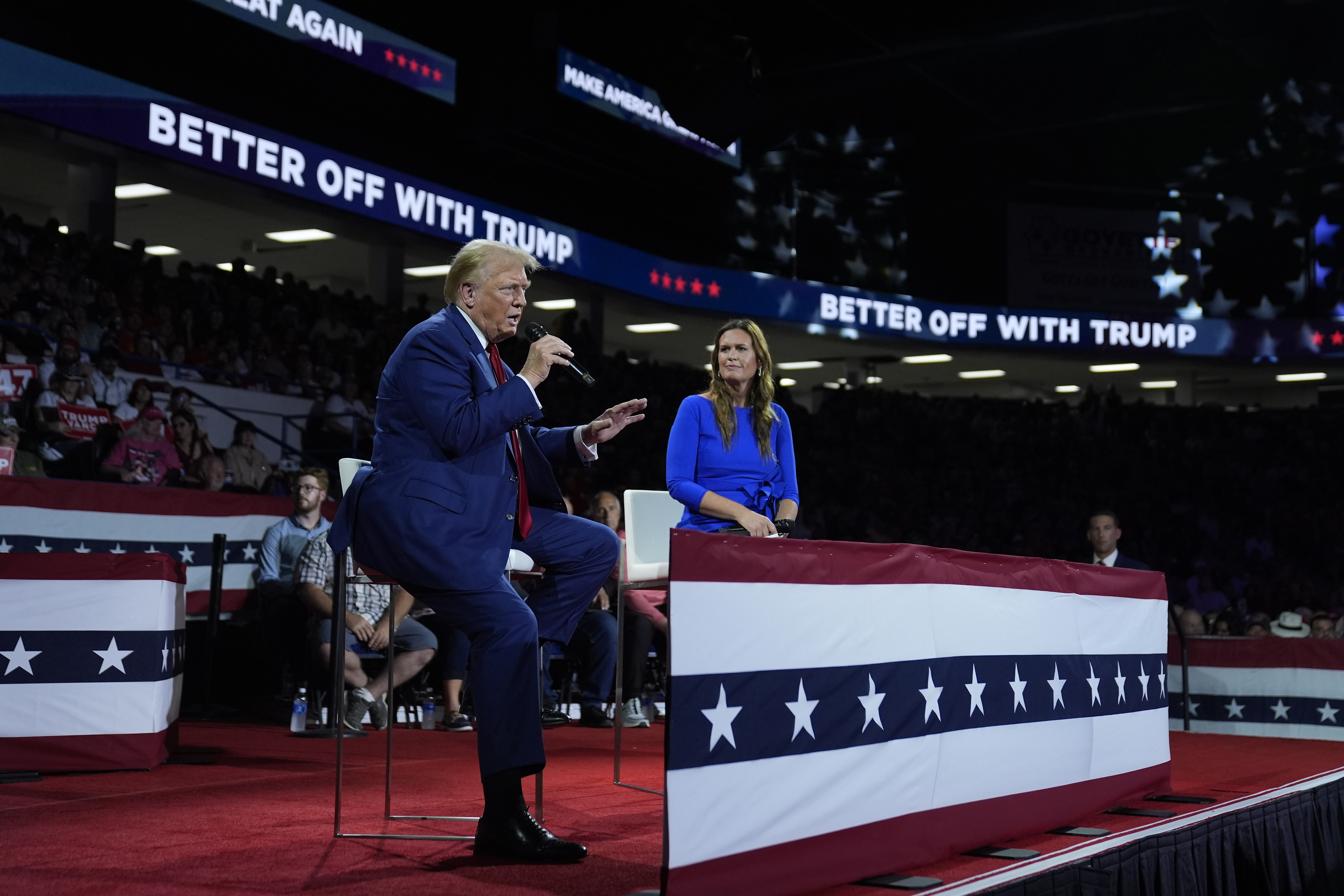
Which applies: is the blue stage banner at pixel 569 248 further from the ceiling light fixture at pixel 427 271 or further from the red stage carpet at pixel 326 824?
the red stage carpet at pixel 326 824

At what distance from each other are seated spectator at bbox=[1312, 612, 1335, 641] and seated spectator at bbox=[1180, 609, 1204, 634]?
3.11 feet

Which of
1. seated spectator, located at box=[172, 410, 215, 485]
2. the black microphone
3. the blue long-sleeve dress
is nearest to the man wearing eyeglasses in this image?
seated spectator, located at box=[172, 410, 215, 485]

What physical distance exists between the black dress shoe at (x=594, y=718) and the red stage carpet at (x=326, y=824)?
43.5 inches

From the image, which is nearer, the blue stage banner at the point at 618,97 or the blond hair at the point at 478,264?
the blond hair at the point at 478,264

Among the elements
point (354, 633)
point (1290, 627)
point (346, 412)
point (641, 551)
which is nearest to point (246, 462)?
point (346, 412)

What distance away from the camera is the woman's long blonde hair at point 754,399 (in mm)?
3787

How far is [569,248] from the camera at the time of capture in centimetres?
1568

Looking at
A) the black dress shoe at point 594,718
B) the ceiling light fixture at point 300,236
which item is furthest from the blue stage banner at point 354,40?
the black dress shoe at point 594,718

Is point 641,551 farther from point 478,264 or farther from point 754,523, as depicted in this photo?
point 478,264

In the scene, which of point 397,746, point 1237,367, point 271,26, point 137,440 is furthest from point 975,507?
point 397,746

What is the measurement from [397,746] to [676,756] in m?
3.19

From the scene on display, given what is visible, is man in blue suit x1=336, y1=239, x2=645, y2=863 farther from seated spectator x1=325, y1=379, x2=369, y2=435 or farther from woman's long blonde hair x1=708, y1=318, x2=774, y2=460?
seated spectator x1=325, y1=379, x2=369, y2=435

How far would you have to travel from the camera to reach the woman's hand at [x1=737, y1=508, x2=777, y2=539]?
3438 millimetres

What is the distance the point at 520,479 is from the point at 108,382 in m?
6.82
